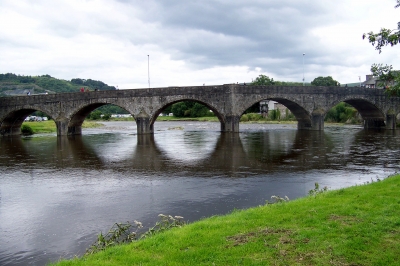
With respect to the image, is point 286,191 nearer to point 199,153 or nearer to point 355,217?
point 355,217

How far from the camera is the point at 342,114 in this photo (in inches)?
2731

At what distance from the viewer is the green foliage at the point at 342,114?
223 ft

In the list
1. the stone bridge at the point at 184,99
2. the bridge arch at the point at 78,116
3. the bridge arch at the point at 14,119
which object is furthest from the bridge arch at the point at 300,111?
the bridge arch at the point at 14,119

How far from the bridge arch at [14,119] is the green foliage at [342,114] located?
169 feet

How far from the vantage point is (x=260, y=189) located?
1402 cm

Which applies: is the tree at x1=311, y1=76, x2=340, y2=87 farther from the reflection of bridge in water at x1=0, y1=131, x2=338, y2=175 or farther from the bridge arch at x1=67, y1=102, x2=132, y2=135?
the reflection of bridge in water at x1=0, y1=131, x2=338, y2=175

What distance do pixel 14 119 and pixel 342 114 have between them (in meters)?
56.7

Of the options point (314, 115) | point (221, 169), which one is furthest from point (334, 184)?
point (314, 115)

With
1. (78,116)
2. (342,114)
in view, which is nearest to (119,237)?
(78,116)

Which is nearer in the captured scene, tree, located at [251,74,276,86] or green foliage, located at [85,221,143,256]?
green foliage, located at [85,221,143,256]

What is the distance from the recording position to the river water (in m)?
9.85

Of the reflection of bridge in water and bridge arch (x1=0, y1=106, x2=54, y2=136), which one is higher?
bridge arch (x1=0, y1=106, x2=54, y2=136)

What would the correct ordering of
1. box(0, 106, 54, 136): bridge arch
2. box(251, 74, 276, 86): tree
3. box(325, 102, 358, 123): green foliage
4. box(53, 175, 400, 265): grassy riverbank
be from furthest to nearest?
box(251, 74, 276, 86): tree, box(325, 102, 358, 123): green foliage, box(0, 106, 54, 136): bridge arch, box(53, 175, 400, 265): grassy riverbank

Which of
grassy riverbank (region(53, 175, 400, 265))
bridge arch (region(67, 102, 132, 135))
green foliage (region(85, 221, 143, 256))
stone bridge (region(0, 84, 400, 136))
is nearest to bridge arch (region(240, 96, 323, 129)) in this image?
stone bridge (region(0, 84, 400, 136))
